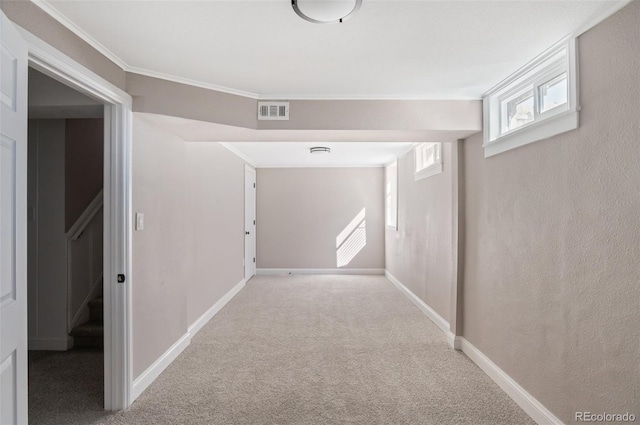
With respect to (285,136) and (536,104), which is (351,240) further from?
(536,104)

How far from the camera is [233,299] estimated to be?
531cm

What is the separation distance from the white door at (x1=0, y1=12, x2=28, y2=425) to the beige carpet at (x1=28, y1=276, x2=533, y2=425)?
115 centimetres

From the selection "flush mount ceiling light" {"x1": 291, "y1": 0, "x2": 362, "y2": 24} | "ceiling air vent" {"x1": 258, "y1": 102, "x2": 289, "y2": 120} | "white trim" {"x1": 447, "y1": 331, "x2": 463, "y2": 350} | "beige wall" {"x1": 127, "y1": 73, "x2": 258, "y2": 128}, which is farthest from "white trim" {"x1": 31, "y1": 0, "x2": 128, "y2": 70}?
"white trim" {"x1": 447, "y1": 331, "x2": 463, "y2": 350}

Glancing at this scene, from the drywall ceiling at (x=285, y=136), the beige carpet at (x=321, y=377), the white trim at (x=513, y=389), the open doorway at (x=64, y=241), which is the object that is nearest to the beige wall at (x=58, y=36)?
the drywall ceiling at (x=285, y=136)

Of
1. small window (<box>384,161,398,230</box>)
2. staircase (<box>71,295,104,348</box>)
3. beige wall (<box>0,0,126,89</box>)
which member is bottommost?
staircase (<box>71,295,104,348</box>)

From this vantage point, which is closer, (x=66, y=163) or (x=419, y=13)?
(x=419, y=13)

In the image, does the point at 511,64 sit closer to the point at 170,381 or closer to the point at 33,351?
the point at 170,381

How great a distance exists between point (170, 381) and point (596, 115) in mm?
3258

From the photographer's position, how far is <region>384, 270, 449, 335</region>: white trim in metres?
3.92

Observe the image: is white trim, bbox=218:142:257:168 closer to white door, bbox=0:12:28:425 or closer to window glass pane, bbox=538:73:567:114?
white door, bbox=0:12:28:425

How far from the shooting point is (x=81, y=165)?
3662 millimetres

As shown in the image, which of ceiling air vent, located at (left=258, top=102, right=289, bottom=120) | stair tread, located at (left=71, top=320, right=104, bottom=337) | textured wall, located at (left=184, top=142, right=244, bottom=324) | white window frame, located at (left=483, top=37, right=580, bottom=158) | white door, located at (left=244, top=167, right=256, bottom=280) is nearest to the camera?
white window frame, located at (left=483, top=37, right=580, bottom=158)

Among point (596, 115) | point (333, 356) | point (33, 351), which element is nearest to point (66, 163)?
point (33, 351)

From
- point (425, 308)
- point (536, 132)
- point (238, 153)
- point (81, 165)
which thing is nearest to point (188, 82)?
point (81, 165)
